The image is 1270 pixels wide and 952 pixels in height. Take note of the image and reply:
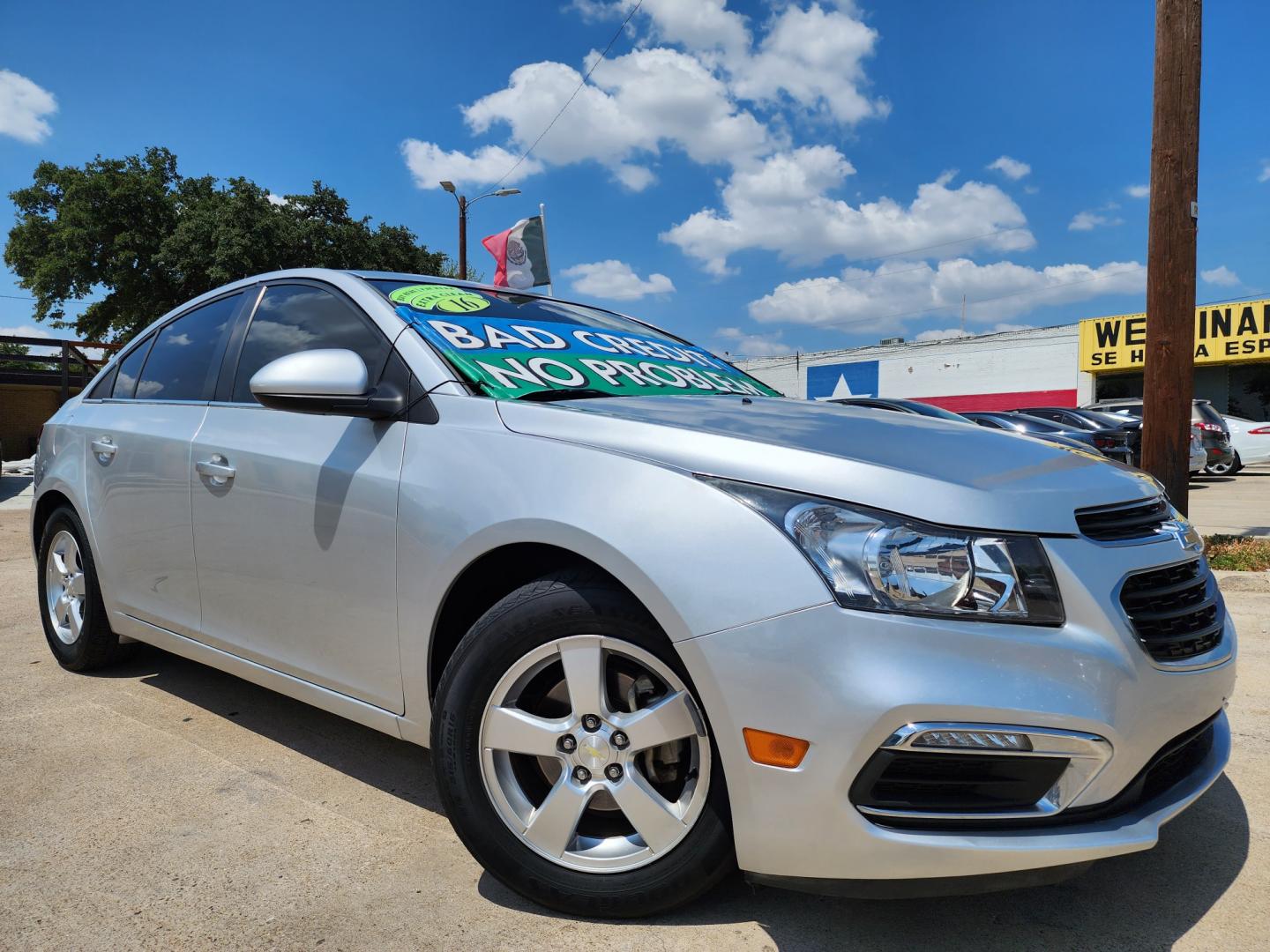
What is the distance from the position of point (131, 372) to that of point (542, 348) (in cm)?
206

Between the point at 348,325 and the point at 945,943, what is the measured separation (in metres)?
2.21

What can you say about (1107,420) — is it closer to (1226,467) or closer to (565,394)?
(1226,467)

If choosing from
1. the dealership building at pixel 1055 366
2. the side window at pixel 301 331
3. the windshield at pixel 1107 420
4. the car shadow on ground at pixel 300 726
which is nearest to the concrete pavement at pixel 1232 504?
the windshield at pixel 1107 420

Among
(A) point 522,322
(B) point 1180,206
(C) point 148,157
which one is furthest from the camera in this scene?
(C) point 148,157

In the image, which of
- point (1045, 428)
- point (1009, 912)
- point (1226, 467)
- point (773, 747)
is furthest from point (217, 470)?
point (1226, 467)

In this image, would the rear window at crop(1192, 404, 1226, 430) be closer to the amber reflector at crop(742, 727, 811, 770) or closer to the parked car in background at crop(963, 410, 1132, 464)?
the parked car in background at crop(963, 410, 1132, 464)

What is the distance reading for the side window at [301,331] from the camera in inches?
99.7

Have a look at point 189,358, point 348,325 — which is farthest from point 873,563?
point 189,358

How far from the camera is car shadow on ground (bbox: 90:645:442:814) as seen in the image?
2697 mm

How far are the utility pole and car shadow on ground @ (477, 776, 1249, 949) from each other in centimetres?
487

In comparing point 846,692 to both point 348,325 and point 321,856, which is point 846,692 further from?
point 348,325

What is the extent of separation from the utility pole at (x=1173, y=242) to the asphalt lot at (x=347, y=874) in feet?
12.4

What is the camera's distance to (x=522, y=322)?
2.77 metres

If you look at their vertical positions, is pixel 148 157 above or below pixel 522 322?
above
